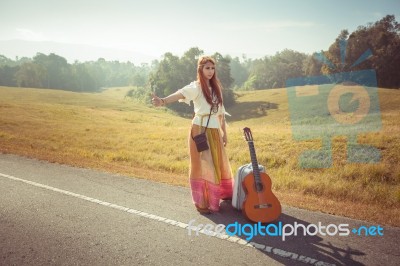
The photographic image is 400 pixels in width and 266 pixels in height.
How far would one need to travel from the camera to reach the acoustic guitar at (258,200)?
4.86 meters

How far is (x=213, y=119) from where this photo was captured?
18.0ft

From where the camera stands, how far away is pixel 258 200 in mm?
4898

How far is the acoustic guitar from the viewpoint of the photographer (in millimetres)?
4855

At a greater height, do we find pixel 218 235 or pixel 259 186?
pixel 259 186

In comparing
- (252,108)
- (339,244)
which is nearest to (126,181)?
(339,244)

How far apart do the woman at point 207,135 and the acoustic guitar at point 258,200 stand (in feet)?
2.27

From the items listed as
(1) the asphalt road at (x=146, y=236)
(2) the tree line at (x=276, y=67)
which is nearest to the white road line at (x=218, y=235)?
(1) the asphalt road at (x=146, y=236)

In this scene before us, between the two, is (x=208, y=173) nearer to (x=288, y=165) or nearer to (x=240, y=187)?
(x=240, y=187)

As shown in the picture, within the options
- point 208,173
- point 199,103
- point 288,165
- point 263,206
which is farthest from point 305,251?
point 288,165

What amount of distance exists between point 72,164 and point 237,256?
7.27m

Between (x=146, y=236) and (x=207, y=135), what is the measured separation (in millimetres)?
2044

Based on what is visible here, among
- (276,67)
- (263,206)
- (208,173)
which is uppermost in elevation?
(276,67)

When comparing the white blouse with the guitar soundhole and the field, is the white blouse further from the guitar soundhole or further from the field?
the field

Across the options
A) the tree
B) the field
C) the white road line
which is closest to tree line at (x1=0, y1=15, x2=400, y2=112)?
the tree
